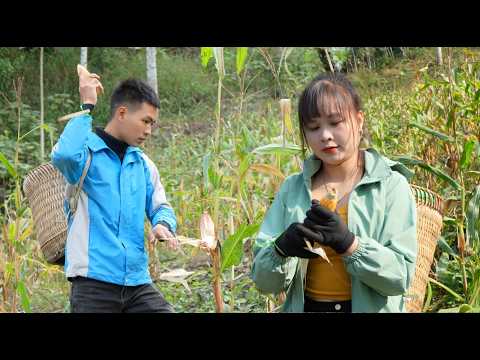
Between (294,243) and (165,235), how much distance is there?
99cm

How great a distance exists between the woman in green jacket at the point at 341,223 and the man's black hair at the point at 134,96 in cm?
110

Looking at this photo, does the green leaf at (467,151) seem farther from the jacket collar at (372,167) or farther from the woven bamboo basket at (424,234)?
the jacket collar at (372,167)

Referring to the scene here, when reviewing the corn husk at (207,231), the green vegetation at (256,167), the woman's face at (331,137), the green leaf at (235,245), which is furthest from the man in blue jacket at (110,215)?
the woman's face at (331,137)

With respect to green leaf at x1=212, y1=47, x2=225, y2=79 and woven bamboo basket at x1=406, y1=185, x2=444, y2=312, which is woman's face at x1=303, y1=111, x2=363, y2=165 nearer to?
woven bamboo basket at x1=406, y1=185, x2=444, y2=312

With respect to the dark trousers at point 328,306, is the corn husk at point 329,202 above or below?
above

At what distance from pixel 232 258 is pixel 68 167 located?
0.74m

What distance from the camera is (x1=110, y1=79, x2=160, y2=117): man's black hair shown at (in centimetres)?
284

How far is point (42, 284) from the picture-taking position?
4.43 m

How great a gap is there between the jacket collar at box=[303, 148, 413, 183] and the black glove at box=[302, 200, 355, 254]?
21cm

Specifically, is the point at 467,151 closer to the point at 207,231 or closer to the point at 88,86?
the point at 207,231

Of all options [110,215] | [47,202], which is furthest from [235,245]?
[47,202]

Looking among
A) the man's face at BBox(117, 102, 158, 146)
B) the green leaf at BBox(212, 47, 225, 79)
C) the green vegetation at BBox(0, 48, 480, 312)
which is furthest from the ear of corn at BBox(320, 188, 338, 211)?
the green leaf at BBox(212, 47, 225, 79)

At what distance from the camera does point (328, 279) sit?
5.91 ft

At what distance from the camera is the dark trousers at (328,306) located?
178cm
